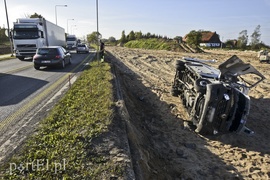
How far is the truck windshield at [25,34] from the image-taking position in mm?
21208

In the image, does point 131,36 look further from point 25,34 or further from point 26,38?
point 26,38

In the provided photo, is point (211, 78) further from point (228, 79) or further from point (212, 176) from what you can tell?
point (212, 176)

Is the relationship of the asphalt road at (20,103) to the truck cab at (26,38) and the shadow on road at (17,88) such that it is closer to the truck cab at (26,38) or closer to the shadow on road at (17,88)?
the shadow on road at (17,88)

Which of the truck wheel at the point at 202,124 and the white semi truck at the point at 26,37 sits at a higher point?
the white semi truck at the point at 26,37

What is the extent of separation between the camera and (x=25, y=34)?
21.4 metres

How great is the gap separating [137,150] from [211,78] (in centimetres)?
379

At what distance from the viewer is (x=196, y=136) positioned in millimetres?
6965

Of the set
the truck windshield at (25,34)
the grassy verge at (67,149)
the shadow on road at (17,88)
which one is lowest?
the shadow on road at (17,88)

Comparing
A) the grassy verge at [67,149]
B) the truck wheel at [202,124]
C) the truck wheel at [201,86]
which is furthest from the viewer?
the truck wheel at [201,86]

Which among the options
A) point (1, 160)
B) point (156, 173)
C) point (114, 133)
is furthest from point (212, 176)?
point (1, 160)

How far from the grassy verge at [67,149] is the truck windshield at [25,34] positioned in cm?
1708

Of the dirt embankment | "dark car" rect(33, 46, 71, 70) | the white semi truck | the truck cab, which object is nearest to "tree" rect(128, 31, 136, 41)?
the white semi truck

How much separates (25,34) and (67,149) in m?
20.0

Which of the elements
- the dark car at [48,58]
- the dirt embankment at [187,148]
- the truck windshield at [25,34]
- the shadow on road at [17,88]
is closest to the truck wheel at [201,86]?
the dirt embankment at [187,148]
